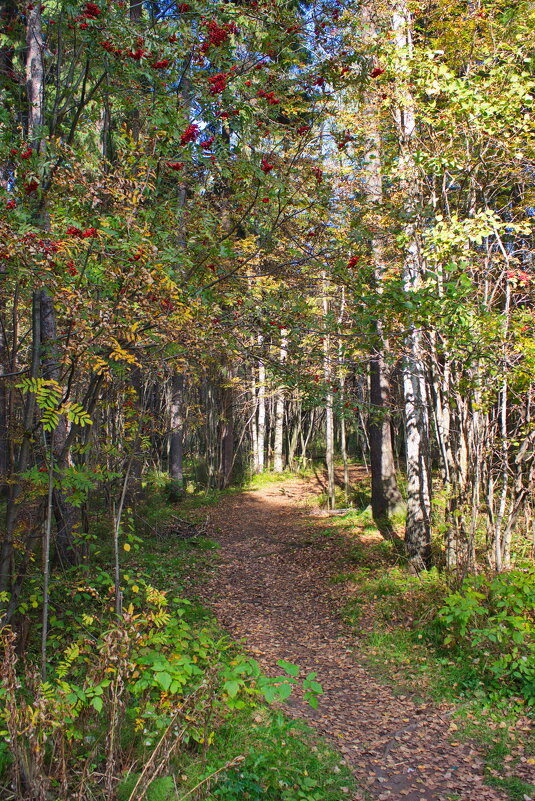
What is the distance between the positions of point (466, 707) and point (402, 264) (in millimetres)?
4765

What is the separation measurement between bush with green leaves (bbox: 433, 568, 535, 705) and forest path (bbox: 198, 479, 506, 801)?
0.65 metres

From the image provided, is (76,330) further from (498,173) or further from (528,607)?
(498,173)

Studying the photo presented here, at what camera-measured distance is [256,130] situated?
4223 millimetres

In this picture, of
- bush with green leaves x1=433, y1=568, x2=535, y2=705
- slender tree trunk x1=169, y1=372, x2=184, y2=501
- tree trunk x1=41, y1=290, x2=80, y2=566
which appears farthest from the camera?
slender tree trunk x1=169, y1=372, x2=184, y2=501

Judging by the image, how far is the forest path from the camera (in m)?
3.26

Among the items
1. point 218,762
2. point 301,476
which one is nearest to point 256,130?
point 218,762

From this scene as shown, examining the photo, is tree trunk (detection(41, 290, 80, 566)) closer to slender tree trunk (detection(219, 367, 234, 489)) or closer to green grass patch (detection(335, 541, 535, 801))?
green grass patch (detection(335, 541, 535, 801))

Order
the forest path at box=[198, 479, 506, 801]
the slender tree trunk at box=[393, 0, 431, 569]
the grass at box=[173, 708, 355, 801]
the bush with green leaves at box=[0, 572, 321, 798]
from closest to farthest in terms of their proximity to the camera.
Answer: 1. the bush with green leaves at box=[0, 572, 321, 798]
2. the grass at box=[173, 708, 355, 801]
3. the forest path at box=[198, 479, 506, 801]
4. the slender tree trunk at box=[393, 0, 431, 569]

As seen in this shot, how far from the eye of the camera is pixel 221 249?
4.11 meters

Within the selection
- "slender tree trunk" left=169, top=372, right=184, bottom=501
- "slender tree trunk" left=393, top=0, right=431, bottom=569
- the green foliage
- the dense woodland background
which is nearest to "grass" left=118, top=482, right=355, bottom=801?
the green foliage

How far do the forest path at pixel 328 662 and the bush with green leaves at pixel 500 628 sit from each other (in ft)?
2.13

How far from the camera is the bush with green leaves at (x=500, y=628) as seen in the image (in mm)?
4027

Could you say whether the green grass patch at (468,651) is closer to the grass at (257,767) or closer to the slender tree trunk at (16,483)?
the grass at (257,767)

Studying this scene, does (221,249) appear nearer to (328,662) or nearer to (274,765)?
(274,765)
